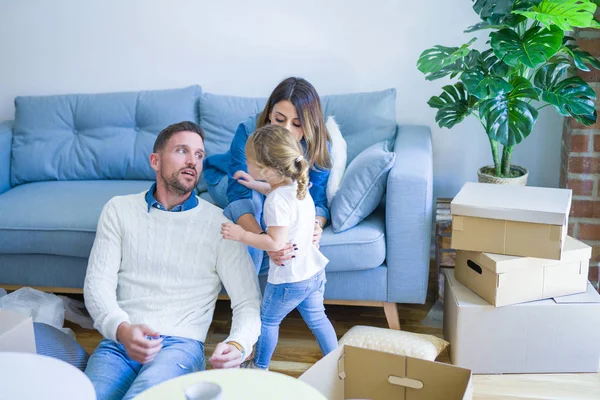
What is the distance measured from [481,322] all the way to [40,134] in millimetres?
2168

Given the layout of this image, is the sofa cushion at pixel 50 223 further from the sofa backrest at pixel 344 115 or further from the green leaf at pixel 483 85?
the green leaf at pixel 483 85

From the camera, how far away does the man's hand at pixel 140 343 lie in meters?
1.79

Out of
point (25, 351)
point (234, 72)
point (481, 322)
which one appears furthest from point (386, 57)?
point (25, 351)

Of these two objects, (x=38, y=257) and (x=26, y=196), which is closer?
(x=38, y=257)

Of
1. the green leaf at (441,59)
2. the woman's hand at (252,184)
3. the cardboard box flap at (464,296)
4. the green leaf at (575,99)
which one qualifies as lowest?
the cardboard box flap at (464,296)

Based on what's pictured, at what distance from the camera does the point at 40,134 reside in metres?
3.27

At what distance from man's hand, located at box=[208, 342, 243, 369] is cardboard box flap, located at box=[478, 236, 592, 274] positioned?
38.0 inches

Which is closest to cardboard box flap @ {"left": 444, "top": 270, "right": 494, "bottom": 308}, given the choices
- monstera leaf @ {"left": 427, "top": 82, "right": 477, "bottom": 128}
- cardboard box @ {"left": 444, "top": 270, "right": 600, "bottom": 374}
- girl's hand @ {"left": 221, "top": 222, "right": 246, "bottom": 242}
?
cardboard box @ {"left": 444, "top": 270, "right": 600, "bottom": 374}

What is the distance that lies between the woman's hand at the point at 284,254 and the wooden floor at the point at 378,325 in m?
0.58

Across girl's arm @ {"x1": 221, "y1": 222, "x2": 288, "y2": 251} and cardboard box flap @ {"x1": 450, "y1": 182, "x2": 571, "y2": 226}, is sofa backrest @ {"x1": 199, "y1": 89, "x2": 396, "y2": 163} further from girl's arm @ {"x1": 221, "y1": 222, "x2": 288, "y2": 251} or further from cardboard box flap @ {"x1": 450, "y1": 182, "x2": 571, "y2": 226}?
girl's arm @ {"x1": 221, "y1": 222, "x2": 288, "y2": 251}

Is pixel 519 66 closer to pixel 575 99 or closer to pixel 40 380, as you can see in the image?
pixel 575 99

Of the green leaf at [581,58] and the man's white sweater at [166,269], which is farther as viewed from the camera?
the green leaf at [581,58]

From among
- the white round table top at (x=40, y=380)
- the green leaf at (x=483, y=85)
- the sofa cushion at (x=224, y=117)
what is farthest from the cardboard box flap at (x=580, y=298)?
the white round table top at (x=40, y=380)

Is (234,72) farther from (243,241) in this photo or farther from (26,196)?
(243,241)
